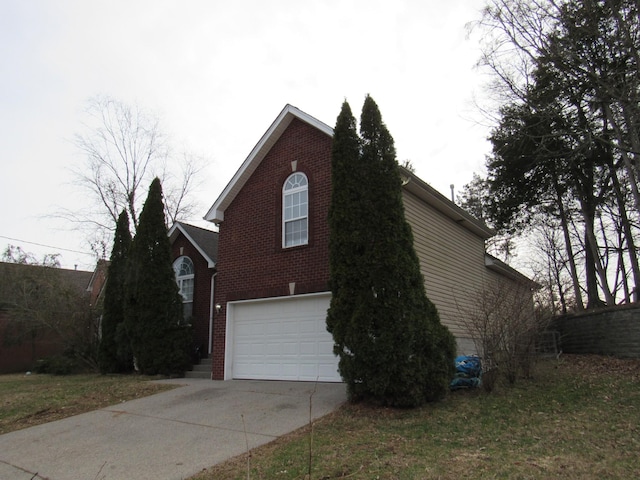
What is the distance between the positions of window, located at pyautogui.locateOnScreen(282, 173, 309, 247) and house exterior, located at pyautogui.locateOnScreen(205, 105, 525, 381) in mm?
26

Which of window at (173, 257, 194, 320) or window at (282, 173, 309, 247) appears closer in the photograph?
window at (282, 173, 309, 247)

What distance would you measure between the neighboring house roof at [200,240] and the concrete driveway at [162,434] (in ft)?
18.6

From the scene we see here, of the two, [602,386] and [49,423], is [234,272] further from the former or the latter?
[602,386]

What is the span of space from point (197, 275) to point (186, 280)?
63 cm

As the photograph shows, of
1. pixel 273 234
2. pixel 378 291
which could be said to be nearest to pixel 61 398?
pixel 273 234

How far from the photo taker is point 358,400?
8000 millimetres

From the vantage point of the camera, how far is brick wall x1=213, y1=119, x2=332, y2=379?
10.9m

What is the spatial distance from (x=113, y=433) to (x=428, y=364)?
5114mm

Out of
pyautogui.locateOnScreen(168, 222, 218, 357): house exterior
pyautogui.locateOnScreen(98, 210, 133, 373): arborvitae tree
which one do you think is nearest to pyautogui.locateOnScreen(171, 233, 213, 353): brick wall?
pyautogui.locateOnScreen(168, 222, 218, 357): house exterior

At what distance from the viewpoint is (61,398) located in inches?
399

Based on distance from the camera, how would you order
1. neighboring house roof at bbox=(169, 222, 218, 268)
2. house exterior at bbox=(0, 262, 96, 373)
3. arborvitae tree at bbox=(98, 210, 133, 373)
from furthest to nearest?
house exterior at bbox=(0, 262, 96, 373) → neighboring house roof at bbox=(169, 222, 218, 268) → arborvitae tree at bbox=(98, 210, 133, 373)

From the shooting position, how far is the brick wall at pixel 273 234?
35.9ft

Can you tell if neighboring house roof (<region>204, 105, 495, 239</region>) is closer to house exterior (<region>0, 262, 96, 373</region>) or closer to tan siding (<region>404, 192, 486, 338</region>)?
tan siding (<region>404, 192, 486, 338</region>)

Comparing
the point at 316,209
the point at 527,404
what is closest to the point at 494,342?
the point at 527,404
